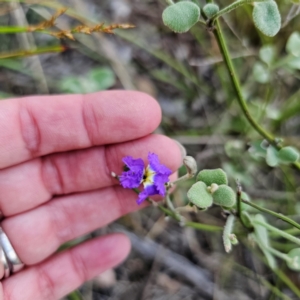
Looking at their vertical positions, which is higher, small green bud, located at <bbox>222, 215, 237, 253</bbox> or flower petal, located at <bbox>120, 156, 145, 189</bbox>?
flower petal, located at <bbox>120, 156, 145, 189</bbox>

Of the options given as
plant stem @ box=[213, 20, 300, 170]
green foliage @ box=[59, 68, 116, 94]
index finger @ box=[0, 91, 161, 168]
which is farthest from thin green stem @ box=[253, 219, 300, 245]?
green foliage @ box=[59, 68, 116, 94]

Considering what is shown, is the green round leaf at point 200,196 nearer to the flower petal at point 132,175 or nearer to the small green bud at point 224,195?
the small green bud at point 224,195

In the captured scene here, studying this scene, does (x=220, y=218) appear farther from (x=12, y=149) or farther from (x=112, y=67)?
(x=12, y=149)

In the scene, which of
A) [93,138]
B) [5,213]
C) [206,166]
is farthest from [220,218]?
[5,213]

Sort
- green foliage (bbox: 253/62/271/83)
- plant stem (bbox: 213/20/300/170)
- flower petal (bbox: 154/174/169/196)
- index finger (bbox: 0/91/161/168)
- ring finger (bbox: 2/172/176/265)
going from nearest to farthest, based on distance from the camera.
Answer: plant stem (bbox: 213/20/300/170)
flower petal (bbox: 154/174/169/196)
index finger (bbox: 0/91/161/168)
ring finger (bbox: 2/172/176/265)
green foliage (bbox: 253/62/271/83)

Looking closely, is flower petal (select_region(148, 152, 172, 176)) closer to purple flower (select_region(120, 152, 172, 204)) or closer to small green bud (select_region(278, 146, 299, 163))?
purple flower (select_region(120, 152, 172, 204))

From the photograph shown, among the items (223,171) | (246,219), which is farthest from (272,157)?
(223,171)
